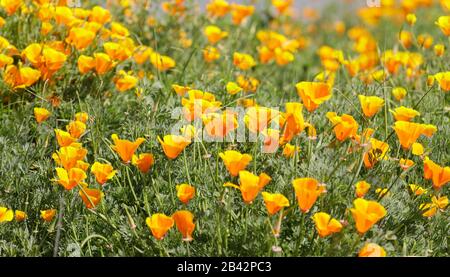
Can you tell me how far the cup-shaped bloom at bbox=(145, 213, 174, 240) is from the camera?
2.19 m

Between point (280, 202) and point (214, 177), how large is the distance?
509mm

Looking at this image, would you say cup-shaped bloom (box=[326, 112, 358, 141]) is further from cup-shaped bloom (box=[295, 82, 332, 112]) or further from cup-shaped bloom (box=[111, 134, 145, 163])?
cup-shaped bloom (box=[111, 134, 145, 163])

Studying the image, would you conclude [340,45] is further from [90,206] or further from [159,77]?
[90,206]

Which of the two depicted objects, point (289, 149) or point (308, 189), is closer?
point (308, 189)

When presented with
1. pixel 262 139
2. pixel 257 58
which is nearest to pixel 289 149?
pixel 262 139

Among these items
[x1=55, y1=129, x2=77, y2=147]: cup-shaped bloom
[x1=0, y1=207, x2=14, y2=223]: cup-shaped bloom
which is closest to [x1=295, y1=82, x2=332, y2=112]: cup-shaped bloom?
[x1=55, y1=129, x2=77, y2=147]: cup-shaped bloom

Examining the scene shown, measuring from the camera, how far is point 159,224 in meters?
2.20

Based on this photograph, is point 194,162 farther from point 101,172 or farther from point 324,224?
point 324,224

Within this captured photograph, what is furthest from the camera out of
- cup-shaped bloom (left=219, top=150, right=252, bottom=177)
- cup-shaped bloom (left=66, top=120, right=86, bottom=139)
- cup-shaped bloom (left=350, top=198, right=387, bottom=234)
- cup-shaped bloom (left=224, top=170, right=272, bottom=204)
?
cup-shaped bloom (left=66, top=120, right=86, bottom=139)

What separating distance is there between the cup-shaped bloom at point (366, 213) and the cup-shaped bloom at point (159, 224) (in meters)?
0.50

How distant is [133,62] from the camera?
3.63 metres

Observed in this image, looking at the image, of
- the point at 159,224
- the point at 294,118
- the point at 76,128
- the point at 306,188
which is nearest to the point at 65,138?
the point at 76,128

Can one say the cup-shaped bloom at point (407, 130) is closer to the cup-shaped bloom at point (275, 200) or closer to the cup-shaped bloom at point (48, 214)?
the cup-shaped bloom at point (275, 200)

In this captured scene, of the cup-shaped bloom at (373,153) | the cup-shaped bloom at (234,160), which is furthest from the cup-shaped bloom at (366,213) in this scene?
the cup-shaped bloom at (373,153)
